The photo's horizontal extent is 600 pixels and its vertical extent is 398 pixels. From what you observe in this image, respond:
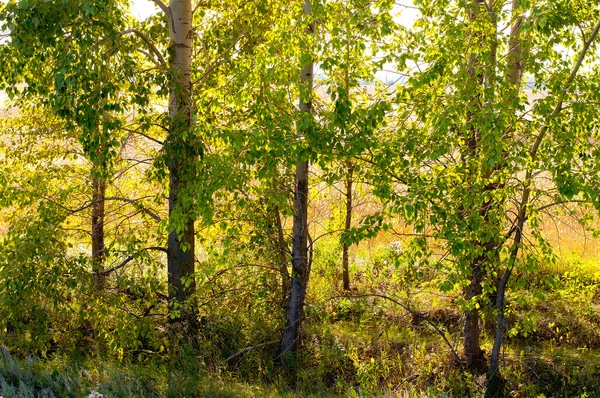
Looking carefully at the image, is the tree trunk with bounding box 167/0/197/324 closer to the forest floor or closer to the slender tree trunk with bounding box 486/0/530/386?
the forest floor

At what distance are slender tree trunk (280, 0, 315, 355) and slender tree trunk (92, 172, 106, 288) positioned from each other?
2.44 metres

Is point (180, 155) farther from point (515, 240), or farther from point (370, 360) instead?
point (515, 240)

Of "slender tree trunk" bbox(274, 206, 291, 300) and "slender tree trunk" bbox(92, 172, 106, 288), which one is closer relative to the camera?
"slender tree trunk" bbox(274, 206, 291, 300)

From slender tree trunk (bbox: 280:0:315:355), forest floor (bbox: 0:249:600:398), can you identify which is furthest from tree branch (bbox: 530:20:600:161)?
slender tree trunk (bbox: 280:0:315:355)

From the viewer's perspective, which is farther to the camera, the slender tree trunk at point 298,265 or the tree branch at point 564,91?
the slender tree trunk at point 298,265

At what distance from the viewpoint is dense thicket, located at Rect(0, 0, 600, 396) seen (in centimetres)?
633

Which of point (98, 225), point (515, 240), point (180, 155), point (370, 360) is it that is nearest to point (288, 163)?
point (180, 155)

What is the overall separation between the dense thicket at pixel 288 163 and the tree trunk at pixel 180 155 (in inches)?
1.4

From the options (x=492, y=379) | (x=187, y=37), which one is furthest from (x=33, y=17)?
(x=492, y=379)

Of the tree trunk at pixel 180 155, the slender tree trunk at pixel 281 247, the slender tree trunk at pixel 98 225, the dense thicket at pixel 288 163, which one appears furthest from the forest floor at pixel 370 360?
the slender tree trunk at pixel 98 225

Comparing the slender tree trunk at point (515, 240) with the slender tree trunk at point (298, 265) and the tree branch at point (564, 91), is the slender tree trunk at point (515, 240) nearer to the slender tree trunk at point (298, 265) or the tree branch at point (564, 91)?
the tree branch at point (564, 91)

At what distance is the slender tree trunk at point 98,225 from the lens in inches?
333

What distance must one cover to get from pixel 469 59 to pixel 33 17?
4563 mm

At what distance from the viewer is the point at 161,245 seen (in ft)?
29.5
